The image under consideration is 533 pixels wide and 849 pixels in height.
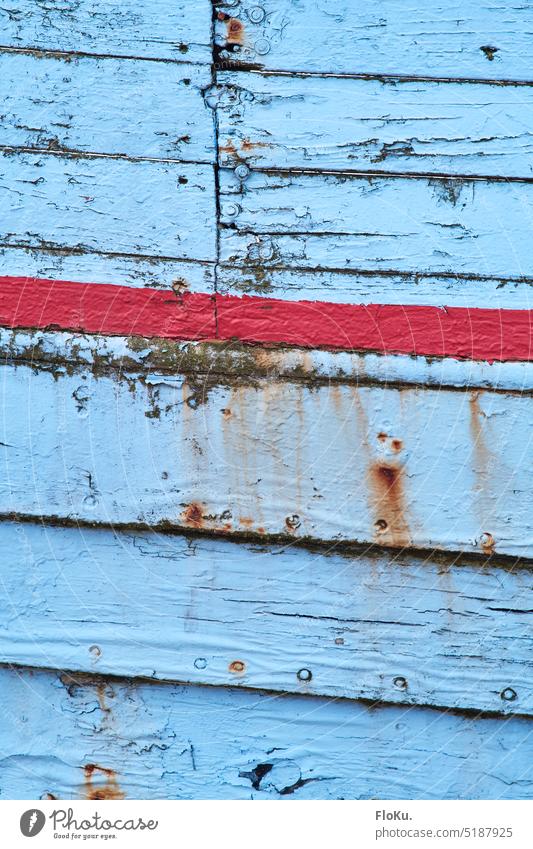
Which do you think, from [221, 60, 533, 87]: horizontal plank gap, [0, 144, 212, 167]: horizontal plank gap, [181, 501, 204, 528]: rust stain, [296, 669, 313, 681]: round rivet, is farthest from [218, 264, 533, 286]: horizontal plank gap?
[296, 669, 313, 681]: round rivet

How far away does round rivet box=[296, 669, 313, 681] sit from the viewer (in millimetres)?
1219

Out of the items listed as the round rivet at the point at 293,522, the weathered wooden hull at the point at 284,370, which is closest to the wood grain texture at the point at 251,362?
the weathered wooden hull at the point at 284,370

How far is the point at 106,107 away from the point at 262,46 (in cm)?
27

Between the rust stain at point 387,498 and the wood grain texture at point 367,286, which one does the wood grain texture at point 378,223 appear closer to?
the wood grain texture at point 367,286

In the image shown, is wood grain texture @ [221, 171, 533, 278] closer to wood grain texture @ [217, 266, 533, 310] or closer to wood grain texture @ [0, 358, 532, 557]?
wood grain texture @ [217, 266, 533, 310]

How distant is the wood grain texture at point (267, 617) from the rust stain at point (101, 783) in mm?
191

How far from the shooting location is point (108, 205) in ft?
3.89

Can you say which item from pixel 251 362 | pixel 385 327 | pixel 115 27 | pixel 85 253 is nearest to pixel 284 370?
pixel 251 362

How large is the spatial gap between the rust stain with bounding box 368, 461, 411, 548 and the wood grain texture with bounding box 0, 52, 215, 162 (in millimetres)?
587

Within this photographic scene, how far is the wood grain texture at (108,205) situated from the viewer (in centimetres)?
118

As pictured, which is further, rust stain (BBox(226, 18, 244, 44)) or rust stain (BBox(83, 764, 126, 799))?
rust stain (BBox(83, 764, 126, 799))

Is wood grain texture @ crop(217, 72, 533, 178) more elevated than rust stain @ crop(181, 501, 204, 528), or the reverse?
wood grain texture @ crop(217, 72, 533, 178)
